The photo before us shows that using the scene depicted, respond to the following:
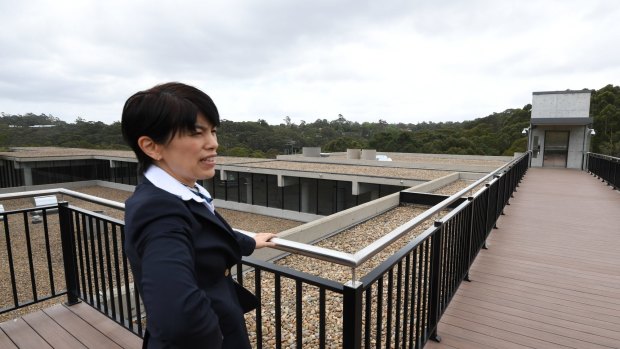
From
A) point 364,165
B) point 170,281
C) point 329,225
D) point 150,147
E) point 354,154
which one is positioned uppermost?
point 150,147

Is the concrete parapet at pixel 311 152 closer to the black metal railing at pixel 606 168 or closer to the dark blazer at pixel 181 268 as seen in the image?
the black metal railing at pixel 606 168

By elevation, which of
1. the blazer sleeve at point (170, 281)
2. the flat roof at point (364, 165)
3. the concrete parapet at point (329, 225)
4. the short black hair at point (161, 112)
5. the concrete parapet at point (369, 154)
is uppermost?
the short black hair at point (161, 112)

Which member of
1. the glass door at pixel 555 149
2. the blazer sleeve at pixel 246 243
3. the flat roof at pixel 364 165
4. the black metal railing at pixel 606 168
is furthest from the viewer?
the glass door at pixel 555 149

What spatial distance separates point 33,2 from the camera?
22.3 ft

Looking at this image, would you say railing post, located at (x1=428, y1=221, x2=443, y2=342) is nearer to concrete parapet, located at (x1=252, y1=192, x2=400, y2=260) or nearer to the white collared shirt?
the white collared shirt

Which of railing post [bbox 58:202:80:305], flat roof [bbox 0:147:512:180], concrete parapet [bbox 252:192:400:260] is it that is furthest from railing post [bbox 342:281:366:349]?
flat roof [bbox 0:147:512:180]

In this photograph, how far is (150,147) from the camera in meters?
1.00

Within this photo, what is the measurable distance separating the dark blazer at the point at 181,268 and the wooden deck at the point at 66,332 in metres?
1.88

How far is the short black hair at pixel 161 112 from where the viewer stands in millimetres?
943

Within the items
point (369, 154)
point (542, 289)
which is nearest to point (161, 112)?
point (542, 289)

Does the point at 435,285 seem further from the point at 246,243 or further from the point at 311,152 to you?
the point at 311,152

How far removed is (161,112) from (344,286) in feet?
3.16

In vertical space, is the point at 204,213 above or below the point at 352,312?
above

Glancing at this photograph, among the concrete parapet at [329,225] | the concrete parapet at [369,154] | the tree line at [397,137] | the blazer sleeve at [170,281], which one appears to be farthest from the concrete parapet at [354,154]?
the blazer sleeve at [170,281]
